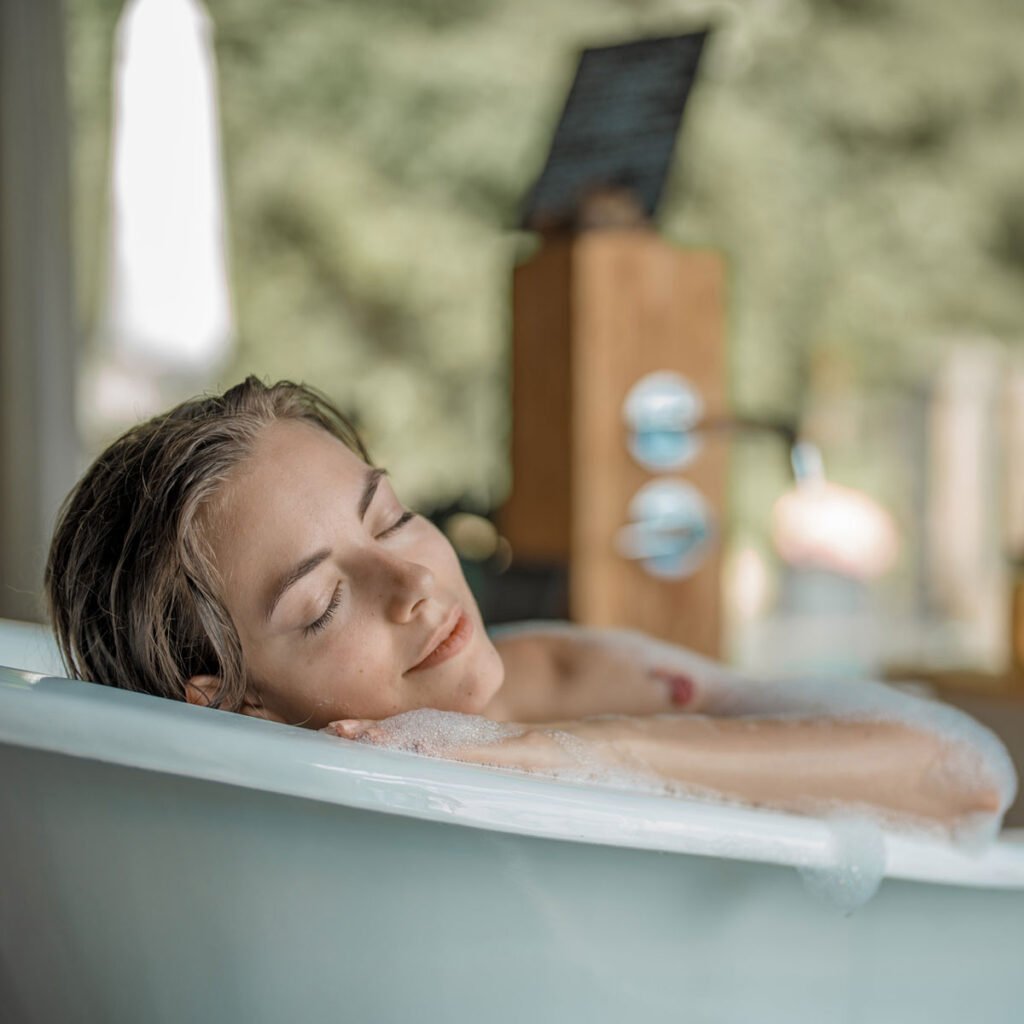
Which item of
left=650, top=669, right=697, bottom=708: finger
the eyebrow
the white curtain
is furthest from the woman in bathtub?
the white curtain

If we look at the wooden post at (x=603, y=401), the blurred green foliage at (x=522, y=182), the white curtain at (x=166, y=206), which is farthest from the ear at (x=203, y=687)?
the blurred green foliage at (x=522, y=182)

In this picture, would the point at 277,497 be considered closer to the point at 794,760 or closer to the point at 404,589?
the point at 404,589

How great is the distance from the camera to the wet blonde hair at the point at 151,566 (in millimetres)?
989

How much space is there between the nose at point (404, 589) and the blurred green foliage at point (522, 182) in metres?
5.85

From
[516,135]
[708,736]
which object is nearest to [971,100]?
[516,135]

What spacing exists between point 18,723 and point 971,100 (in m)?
7.56

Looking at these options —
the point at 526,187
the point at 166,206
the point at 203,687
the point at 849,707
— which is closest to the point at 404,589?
the point at 203,687

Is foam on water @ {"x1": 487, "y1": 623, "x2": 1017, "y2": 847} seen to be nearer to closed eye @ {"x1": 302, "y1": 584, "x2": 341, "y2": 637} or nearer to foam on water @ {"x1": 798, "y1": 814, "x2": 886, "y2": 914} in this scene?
foam on water @ {"x1": 798, "y1": 814, "x2": 886, "y2": 914}

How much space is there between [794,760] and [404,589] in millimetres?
345

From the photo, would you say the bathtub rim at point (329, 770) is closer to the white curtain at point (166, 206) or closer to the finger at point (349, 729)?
the finger at point (349, 729)

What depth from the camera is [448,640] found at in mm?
1063

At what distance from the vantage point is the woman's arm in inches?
38.6

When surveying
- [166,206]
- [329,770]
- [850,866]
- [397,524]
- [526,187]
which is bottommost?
[850,866]

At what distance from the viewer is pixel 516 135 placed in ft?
23.6
